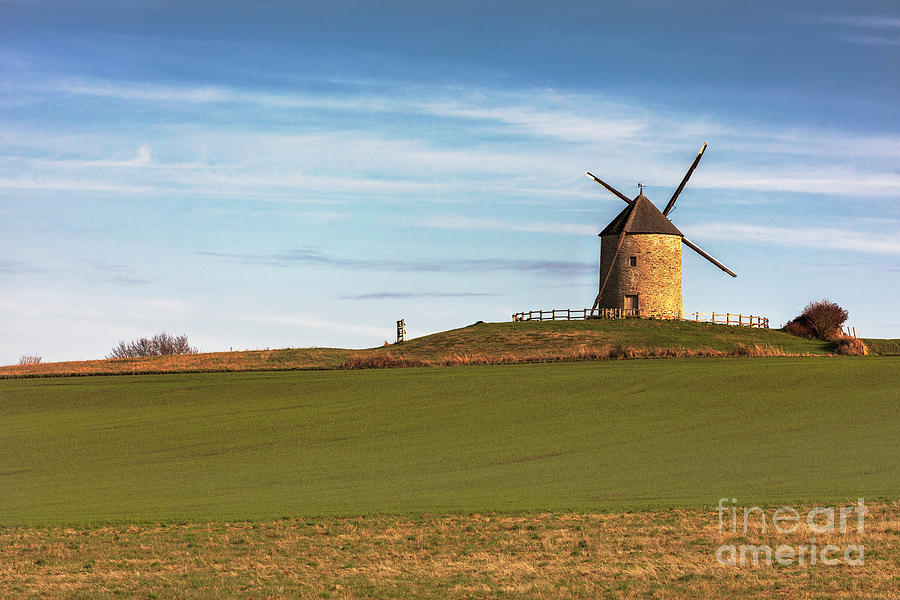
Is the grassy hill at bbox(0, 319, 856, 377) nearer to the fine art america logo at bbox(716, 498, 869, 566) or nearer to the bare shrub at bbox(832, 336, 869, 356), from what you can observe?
the bare shrub at bbox(832, 336, 869, 356)

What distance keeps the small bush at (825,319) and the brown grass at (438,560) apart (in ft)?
164

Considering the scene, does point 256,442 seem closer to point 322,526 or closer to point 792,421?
point 322,526

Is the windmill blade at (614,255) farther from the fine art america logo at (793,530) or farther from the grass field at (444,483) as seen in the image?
the fine art america logo at (793,530)

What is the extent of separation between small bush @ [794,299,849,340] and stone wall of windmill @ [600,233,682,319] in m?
8.42

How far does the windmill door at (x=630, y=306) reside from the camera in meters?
66.3

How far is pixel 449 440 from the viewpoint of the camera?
27.0 meters

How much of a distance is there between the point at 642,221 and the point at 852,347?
16623 mm

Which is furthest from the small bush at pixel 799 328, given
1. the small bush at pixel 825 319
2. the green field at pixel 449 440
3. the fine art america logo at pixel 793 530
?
the fine art america logo at pixel 793 530

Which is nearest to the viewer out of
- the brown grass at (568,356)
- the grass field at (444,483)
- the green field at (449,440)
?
the grass field at (444,483)

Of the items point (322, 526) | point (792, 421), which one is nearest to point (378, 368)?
point (792, 421)

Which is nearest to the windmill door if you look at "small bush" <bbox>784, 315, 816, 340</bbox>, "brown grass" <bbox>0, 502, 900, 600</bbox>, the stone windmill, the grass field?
the stone windmill

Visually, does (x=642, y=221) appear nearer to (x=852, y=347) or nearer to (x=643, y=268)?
(x=643, y=268)

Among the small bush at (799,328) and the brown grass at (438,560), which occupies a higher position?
the small bush at (799,328)

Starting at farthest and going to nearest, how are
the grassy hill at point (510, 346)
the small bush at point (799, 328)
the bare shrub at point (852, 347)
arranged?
the small bush at point (799, 328) → the bare shrub at point (852, 347) → the grassy hill at point (510, 346)
